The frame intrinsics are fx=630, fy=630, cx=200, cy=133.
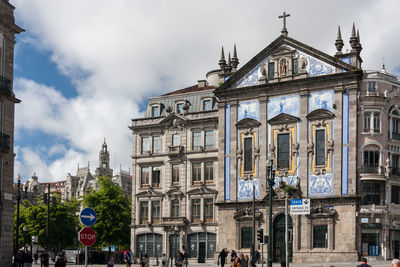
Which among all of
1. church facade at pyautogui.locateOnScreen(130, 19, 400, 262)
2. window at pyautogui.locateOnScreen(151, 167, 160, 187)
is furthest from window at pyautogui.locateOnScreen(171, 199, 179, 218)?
window at pyautogui.locateOnScreen(151, 167, 160, 187)

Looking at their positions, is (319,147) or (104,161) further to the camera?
(104,161)

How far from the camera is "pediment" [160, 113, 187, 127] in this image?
65.1 metres

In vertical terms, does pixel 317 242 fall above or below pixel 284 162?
below

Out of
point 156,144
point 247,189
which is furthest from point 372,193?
point 156,144

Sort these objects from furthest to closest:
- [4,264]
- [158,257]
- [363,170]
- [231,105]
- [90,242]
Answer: [158,257], [231,105], [363,170], [4,264], [90,242]

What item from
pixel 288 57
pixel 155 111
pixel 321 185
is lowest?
pixel 321 185

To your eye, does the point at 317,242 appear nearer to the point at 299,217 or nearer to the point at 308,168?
the point at 299,217

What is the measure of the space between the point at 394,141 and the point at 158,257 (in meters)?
26.2

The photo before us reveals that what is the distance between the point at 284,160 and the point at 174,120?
14513 mm

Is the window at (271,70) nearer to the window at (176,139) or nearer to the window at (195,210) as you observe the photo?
the window at (176,139)

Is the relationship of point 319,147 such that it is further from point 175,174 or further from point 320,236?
point 175,174

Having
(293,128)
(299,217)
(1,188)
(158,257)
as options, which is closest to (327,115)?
(293,128)

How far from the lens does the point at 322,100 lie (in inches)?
2148

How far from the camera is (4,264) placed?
1316 inches
